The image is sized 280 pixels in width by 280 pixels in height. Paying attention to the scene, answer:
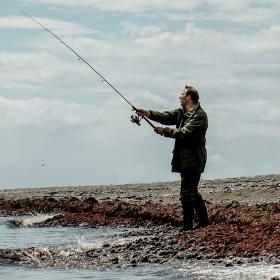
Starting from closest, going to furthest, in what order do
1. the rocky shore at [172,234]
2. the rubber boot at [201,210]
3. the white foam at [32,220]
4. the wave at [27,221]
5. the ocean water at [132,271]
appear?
the ocean water at [132,271], the rocky shore at [172,234], the rubber boot at [201,210], the wave at [27,221], the white foam at [32,220]

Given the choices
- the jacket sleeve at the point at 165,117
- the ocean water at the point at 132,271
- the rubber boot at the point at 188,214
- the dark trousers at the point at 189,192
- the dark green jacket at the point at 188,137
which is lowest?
the ocean water at the point at 132,271

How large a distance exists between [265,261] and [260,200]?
10.00m

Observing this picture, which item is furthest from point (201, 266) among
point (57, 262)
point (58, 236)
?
point (58, 236)

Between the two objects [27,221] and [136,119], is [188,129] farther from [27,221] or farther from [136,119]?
[27,221]

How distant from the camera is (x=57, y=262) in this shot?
12875 millimetres

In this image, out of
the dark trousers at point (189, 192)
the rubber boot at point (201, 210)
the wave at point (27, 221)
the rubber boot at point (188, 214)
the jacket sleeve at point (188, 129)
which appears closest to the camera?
the jacket sleeve at point (188, 129)

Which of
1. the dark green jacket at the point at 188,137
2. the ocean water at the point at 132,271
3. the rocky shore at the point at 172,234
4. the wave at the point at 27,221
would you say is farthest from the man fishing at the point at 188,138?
the wave at the point at 27,221

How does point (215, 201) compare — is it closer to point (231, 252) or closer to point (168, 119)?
point (168, 119)

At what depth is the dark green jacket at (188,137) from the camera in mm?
13297

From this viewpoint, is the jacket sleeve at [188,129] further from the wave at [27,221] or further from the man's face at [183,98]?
the wave at [27,221]

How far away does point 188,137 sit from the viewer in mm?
13406

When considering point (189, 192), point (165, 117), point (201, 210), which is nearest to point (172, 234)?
point (201, 210)

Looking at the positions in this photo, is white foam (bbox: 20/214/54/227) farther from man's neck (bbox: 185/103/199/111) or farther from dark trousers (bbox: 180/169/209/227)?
man's neck (bbox: 185/103/199/111)

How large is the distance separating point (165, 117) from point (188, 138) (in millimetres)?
641
